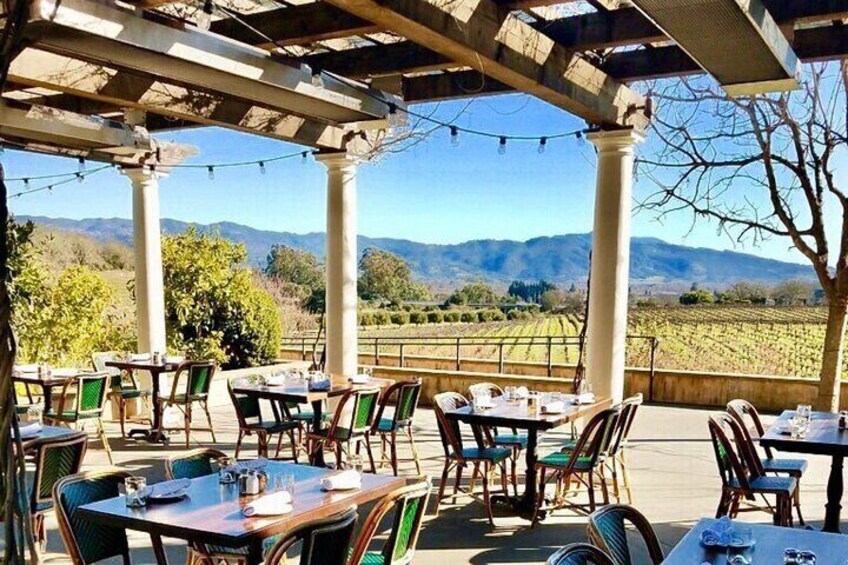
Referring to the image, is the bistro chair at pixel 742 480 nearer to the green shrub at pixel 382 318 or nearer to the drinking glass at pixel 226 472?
the drinking glass at pixel 226 472

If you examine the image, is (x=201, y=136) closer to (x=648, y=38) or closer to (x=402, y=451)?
(x=402, y=451)

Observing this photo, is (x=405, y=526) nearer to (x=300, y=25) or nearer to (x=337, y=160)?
(x=300, y=25)

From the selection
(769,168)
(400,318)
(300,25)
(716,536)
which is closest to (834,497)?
(716,536)

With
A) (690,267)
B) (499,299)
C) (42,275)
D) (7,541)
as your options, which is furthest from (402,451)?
(499,299)

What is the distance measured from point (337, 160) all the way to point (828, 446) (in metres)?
5.39

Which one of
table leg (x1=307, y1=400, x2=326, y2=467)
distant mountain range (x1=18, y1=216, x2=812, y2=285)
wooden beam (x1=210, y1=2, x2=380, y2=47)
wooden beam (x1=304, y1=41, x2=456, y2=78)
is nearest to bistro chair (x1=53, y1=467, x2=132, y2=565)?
table leg (x1=307, y1=400, x2=326, y2=467)

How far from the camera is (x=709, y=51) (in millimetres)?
3609

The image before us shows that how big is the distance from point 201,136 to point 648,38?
29872 mm

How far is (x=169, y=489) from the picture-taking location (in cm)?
323

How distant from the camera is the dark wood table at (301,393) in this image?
6137 millimetres

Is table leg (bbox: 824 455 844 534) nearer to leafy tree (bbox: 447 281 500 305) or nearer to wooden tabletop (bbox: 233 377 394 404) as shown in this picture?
wooden tabletop (bbox: 233 377 394 404)

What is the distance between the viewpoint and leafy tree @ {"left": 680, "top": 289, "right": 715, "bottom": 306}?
43.9ft

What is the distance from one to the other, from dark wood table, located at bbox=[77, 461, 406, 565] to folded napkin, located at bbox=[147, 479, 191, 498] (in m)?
0.04

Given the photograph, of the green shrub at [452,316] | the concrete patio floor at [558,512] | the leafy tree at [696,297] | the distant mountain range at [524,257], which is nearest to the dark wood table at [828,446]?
the concrete patio floor at [558,512]
